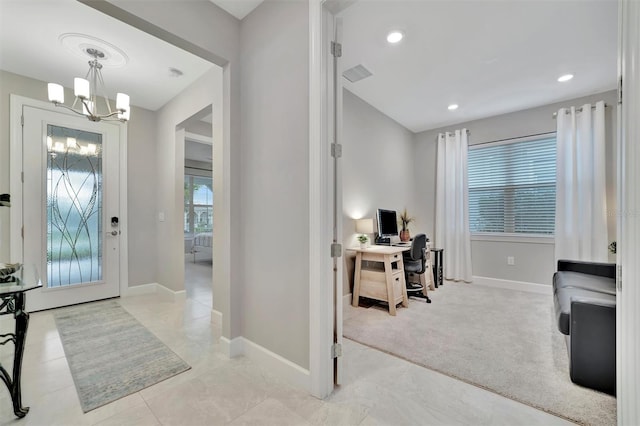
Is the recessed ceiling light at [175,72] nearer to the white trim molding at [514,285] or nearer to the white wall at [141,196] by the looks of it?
the white wall at [141,196]

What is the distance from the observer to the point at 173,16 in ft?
5.93

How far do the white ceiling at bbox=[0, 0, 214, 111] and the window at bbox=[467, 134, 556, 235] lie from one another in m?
4.42

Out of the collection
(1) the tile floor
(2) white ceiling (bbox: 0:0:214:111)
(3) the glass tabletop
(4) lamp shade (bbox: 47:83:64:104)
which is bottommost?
(1) the tile floor

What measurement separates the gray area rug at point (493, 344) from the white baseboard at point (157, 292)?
7.23 ft

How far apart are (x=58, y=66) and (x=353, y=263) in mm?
3944

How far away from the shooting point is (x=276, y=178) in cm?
191

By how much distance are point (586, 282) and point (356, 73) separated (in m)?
3.13

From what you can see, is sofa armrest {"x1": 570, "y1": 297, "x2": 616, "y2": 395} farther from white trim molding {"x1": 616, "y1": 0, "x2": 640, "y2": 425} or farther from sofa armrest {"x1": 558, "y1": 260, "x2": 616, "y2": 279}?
sofa armrest {"x1": 558, "y1": 260, "x2": 616, "y2": 279}

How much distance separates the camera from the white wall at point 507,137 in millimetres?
3453

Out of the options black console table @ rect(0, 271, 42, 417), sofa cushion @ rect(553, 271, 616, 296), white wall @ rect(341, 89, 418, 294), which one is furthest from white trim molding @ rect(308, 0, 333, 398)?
sofa cushion @ rect(553, 271, 616, 296)

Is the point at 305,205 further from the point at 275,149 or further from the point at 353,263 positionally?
the point at 353,263

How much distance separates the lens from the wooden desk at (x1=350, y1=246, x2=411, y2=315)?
10.1 ft

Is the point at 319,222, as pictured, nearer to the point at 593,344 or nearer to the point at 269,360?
the point at 269,360

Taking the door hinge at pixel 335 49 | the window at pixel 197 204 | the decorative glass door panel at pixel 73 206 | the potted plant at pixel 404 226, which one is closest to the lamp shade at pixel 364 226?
the potted plant at pixel 404 226
